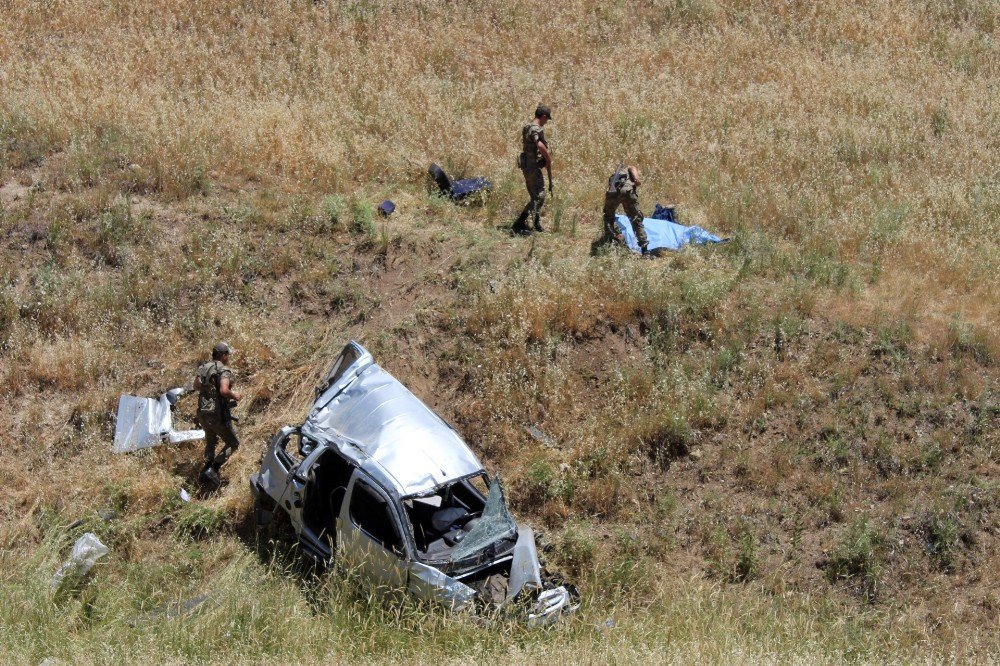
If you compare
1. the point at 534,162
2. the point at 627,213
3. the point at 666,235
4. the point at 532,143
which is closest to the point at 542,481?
the point at 627,213

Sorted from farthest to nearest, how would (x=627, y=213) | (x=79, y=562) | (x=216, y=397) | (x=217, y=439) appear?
(x=627, y=213) < (x=217, y=439) < (x=216, y=397) < (x=79, y=562)

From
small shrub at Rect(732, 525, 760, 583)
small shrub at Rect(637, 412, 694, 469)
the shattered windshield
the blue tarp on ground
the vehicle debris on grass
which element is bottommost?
small shrub at Rect(732, 525, 760, 583)

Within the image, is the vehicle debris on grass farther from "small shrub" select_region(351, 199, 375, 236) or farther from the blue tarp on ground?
the blue tarp on ground

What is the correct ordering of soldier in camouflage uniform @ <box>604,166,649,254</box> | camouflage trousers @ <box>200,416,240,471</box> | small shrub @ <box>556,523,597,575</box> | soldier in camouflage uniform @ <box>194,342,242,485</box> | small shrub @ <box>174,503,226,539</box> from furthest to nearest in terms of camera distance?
soldier in camouflage uniform @ <box>604,166,649,254</box> < camouflage trousers @ <box>200,416,240,471</box> < soldier in camouflage uniform @ <box>194,342,242,485</box> < small shrub @ <box>174,503,226,539</box> < small shrub @ <box>556,523,597,575</box>

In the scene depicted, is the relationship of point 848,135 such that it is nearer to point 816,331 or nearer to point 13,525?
point 816,331

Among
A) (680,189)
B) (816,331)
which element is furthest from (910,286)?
(680,189)

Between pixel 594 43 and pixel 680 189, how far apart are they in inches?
222

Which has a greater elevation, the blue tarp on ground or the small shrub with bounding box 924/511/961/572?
the blue tarp on ground

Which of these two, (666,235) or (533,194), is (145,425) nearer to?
(533,194)

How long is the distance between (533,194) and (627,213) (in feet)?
4.29

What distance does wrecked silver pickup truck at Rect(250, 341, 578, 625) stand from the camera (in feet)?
24.8

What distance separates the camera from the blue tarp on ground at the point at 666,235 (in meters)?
12.3

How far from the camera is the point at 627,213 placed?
12.1 m

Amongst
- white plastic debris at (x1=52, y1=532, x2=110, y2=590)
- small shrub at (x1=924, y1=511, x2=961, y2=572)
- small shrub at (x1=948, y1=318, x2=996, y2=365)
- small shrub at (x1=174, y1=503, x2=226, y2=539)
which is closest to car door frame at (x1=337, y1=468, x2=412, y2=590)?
small shrub at (x1=174, y1=503, x2=226, y2=539)
